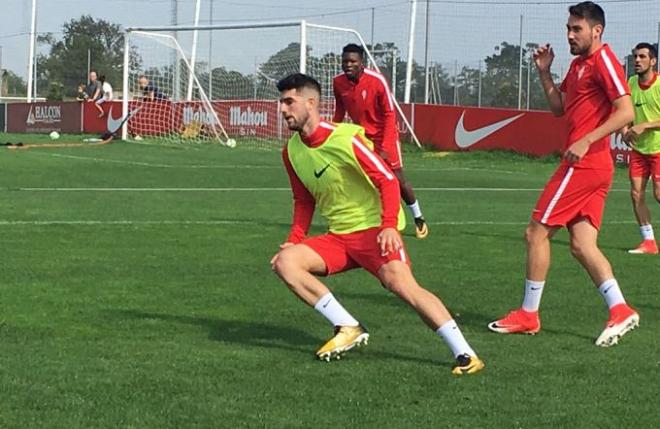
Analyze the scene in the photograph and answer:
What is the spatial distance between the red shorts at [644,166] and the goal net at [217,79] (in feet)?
63.3

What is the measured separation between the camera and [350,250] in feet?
23.8

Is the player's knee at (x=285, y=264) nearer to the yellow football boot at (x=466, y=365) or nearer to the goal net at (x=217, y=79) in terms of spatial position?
the yellow football boot at (x=466, y=365)

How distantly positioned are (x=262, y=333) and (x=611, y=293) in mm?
2233

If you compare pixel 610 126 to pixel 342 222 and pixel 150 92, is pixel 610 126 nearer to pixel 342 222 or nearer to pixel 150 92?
pixel 342 222

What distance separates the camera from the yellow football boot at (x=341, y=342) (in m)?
7.10

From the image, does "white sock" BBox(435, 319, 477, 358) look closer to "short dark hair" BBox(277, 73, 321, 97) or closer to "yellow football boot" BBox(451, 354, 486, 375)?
"yellow football boot" BBox(451, 354, 486, 375)

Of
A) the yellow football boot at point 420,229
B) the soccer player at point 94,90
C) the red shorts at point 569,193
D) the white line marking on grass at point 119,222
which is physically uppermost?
the soccer player at point 94,90

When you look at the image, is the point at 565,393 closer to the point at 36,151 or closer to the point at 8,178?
the point at 8,178

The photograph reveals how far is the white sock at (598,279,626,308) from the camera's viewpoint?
8031 millimetres

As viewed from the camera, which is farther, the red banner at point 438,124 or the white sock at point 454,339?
the red banner at point 438,124

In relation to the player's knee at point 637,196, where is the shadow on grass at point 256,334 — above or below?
below

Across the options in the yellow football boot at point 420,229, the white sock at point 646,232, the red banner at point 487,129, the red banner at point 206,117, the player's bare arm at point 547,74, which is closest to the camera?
the player's bare arm at point 547,74

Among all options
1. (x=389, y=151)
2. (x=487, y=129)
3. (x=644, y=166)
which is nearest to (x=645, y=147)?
(x=644, y=166)

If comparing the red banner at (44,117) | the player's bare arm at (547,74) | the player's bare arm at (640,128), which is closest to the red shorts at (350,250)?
the player's bare arm at (547,74)
